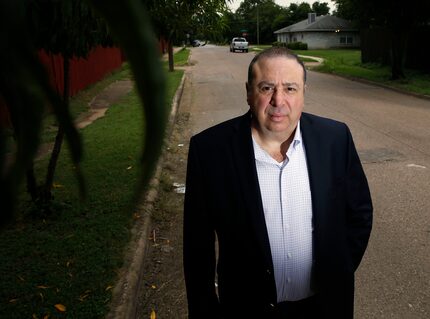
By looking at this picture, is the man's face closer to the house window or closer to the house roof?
the house roof

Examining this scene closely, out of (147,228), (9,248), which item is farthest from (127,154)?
(9,248)

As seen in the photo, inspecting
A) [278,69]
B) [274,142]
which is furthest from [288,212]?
[278,69]

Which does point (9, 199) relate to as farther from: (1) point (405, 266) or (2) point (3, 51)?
(1) point (405, 266)

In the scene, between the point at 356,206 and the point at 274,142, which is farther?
the point at 356,206

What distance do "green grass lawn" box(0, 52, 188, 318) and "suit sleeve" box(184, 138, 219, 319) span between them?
403 mm

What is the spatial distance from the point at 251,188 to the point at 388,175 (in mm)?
4695

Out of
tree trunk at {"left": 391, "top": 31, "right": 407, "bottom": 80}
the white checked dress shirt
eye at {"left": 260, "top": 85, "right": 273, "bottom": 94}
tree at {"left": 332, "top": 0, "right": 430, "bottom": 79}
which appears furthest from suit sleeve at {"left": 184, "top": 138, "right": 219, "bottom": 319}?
tree trunk at {"left": 391, "top": 31, "right": 407, "bottom": 80}

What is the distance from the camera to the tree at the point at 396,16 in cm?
1563

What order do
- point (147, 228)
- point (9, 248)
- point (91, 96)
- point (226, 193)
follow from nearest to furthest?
point (226, 193)
point (9, 248)
point (147, 228)
point (91, 96)

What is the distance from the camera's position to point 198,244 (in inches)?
82.4

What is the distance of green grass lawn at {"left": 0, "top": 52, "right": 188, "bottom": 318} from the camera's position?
3.03 meters

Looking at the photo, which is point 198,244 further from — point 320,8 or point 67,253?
point 320,8

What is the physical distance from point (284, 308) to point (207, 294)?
391mm

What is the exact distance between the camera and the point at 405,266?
3768 mm
